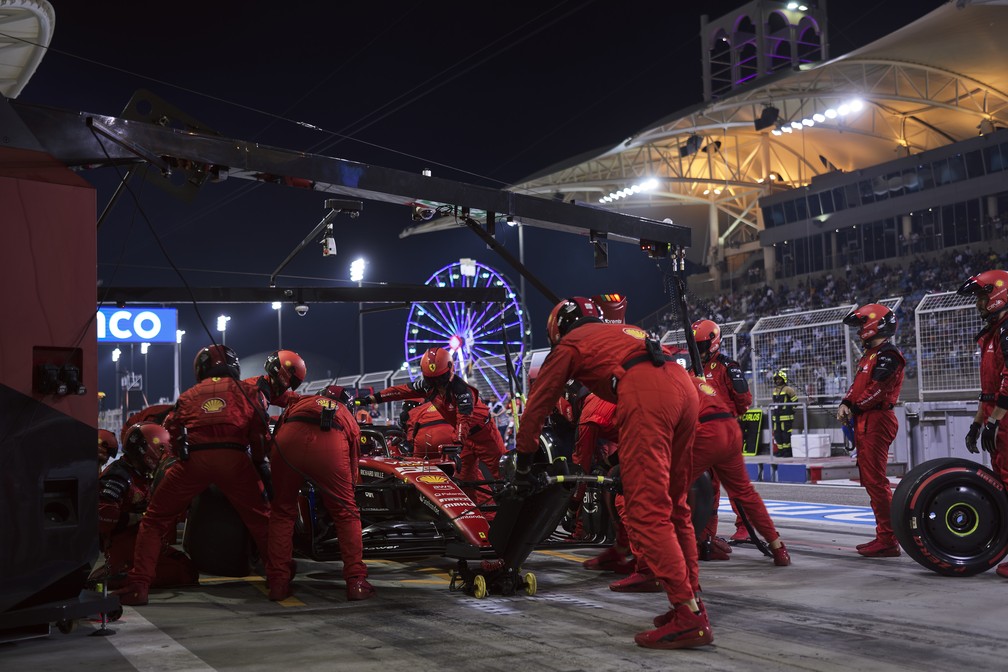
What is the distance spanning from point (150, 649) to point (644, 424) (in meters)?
2.94

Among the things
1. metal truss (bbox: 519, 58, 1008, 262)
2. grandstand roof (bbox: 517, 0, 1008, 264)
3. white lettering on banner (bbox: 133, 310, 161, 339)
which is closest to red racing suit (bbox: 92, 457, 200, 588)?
white lettering on banner (bbox: 133, 310, 161, 339)

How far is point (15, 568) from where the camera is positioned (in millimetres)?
4312

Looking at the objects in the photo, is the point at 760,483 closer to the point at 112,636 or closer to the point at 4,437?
the point at 112,636

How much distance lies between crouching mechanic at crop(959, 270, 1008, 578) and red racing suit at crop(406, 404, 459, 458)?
17.8ft

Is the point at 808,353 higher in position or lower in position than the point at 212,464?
higher

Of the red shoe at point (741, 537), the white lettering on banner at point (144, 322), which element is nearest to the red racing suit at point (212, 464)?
the red shoe at point (741, 537)

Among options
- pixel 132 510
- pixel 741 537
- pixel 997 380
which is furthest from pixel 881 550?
pixel 132 510

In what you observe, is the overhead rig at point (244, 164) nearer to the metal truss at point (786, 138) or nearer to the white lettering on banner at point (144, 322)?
the white lettering on banner at point (144, 322)

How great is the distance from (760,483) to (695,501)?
8.00 meters

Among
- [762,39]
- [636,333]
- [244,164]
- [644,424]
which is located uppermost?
[762,39]

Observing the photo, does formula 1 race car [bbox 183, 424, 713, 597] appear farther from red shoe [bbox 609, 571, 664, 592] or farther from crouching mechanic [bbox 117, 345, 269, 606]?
red shoe [bbox 609, 571, 664, 592]

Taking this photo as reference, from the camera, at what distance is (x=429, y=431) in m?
Answer: 11.1

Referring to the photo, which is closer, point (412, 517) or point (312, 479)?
point (312, 479)

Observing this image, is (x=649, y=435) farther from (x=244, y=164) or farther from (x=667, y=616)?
(x=244, y=164)
